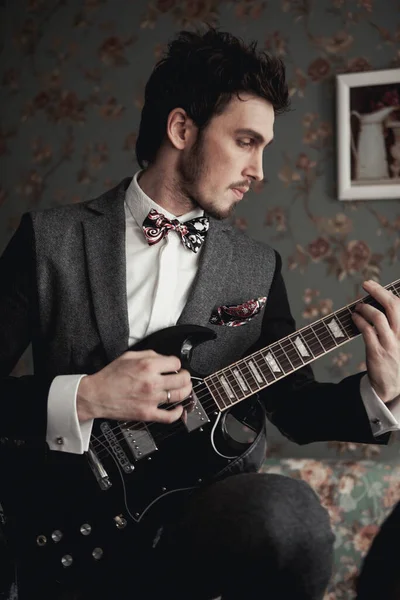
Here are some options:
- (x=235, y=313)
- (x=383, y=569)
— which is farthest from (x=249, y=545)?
(x=235, y=313)

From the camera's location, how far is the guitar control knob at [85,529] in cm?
129

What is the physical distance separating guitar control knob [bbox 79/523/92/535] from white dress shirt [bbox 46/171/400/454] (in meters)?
0.17

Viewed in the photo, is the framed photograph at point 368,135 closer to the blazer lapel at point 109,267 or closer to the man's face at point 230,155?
the man's face at point 230,155

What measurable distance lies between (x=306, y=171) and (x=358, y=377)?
109cm

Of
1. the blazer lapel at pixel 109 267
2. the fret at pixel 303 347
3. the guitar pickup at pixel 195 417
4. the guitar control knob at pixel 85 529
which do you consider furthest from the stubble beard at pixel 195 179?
the guitar control knob at pixel 85 529

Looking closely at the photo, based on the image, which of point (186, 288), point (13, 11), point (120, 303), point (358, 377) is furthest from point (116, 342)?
point (13, 11)

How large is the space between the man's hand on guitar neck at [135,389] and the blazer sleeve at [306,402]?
0.34 meters

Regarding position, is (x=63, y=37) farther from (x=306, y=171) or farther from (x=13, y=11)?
(x=306, y=171)

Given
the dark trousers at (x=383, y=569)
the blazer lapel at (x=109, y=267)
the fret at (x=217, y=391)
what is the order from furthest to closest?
the blazer lapel at (x=109, y=267) < the fret at (x=217, y=391) < the dark trousers at (x=383, y=569)

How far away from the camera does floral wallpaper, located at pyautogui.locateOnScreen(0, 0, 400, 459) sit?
2.27 meters

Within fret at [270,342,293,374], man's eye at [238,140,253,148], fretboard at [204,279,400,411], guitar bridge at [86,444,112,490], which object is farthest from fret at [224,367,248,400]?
man's eye at [238,140,253,148]

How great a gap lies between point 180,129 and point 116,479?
890 mm

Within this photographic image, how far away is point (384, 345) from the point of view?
136 cm

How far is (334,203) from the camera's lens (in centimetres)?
230
